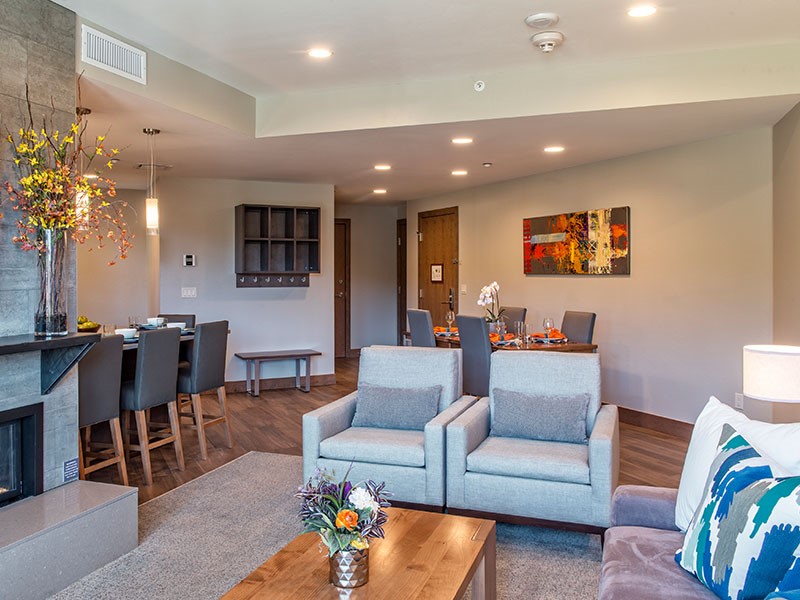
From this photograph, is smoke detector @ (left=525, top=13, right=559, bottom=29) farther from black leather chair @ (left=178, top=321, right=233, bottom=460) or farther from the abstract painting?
black leather chair @ (left=178, top=321, right=233, bottom=460)

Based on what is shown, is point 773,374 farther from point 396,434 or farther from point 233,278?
point 233,278

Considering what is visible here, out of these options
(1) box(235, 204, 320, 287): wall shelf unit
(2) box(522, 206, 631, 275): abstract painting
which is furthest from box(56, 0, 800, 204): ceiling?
(1) box(235, 204, 320, 287): wall shelf unit

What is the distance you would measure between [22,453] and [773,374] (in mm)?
3311

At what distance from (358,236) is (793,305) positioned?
6851 millimetres

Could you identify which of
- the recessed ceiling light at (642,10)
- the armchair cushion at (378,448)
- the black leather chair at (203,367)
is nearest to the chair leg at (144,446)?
the black leather chair at (203,367)

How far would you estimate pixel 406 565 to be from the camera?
2.10 meters

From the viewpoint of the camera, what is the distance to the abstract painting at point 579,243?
5.96m

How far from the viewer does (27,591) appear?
2508 millimetres

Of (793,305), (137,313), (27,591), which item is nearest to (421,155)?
(793,305)

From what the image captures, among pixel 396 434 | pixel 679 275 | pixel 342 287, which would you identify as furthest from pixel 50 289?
pixel 342 287

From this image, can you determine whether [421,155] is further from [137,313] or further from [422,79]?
[137,313]

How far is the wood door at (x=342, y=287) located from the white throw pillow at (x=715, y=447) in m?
7.99

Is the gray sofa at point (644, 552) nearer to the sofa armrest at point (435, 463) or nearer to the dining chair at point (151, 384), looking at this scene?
the sofa armrest at point (435, 463)

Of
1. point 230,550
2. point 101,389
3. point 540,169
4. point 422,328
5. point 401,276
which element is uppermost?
point 540,169
